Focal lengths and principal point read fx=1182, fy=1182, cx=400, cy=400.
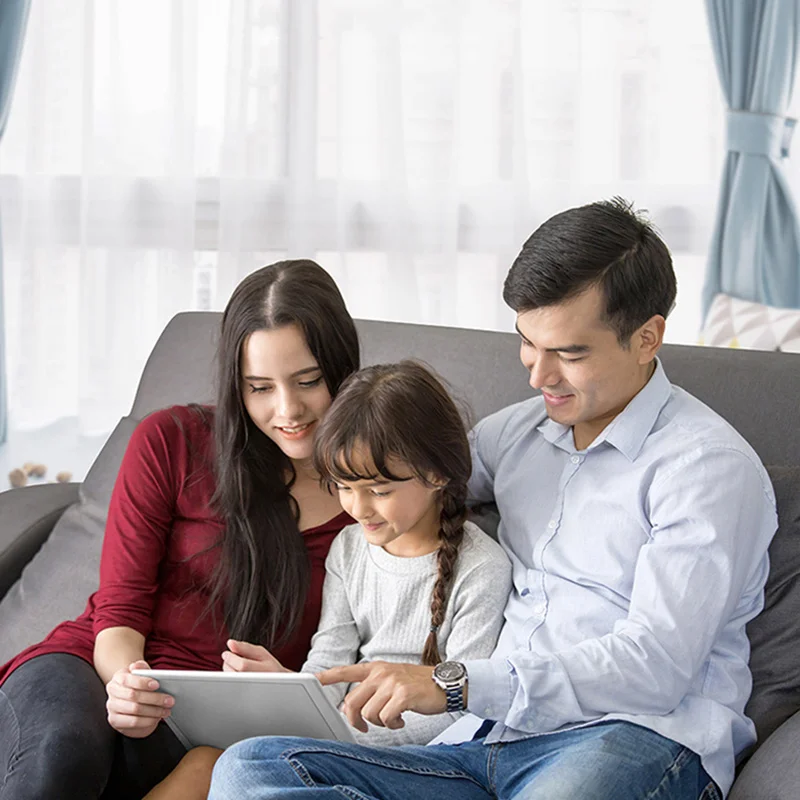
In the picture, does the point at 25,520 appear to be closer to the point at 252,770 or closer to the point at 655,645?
the point at 252,770

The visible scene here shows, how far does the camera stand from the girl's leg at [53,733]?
1.42 m

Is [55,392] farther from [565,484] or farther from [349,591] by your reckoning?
[565,484]

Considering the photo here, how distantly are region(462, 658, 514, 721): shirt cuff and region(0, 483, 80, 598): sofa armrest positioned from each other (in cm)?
101

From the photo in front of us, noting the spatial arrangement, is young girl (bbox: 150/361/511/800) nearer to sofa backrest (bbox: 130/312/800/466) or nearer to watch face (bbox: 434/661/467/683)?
watch face (bbox: 434/661/467/683)

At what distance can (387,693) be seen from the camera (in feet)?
4.41

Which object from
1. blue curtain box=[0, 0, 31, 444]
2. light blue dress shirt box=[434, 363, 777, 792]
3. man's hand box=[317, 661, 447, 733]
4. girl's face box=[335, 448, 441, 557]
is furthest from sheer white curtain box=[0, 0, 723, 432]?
man's hand box=[317, 661, 447, 733]

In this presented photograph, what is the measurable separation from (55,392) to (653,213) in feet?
5.60

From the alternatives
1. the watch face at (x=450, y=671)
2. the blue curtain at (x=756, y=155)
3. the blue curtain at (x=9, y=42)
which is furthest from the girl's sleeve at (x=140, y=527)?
the blue curtain at (x=756, y=155)

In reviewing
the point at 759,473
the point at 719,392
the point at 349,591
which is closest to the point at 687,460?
the point at 759,473

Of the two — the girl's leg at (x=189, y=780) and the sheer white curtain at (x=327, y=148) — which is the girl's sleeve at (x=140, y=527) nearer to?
the girl's leg at (x=189, y=780)

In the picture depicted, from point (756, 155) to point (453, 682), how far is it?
7.18 ft

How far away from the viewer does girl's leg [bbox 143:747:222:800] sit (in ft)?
4.90

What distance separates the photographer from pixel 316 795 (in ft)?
4.28

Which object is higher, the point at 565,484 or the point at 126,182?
the point at 126,182
